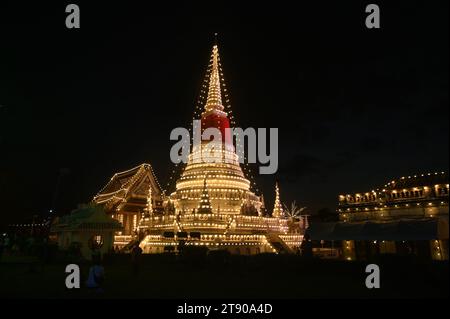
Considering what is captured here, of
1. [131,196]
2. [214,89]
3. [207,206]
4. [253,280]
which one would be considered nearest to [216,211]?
[207,206]

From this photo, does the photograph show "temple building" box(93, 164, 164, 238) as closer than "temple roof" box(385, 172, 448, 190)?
No

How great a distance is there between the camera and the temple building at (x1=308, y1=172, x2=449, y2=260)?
2098 centimetres

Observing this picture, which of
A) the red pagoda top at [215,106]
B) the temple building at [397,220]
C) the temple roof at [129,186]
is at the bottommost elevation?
the temple building at [397,220]

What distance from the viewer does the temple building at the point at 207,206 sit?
32.6m

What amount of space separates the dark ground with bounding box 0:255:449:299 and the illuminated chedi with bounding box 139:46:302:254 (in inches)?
312

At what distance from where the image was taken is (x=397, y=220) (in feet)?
78.0

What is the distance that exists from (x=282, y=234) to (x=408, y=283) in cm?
2276

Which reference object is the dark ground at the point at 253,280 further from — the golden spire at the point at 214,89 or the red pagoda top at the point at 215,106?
the golden spire at the point at 214,89

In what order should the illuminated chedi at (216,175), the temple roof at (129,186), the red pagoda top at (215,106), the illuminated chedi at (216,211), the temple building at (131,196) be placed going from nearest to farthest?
1. the illuminated chedi at (216,211)
2. the illuminated chedi at (216,175)
3. the red pagoda top at (215,106)
4. the temple building at (131,196)
5. the temple roof at (129,186)

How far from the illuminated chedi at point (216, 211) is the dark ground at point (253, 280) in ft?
26.0

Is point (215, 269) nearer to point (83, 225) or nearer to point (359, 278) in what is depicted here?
point (359, 278)

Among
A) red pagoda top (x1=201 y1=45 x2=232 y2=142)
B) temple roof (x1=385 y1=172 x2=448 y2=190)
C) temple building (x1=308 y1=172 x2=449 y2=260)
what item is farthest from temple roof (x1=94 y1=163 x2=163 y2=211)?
temple roof (x1=385 y1=172 x2=448 y2=190)

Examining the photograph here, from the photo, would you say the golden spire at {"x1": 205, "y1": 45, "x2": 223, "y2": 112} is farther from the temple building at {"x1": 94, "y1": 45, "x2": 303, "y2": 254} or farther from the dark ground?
the dark ground

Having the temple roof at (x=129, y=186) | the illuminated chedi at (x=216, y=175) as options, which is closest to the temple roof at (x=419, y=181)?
the illuminated chedi at (x=216, y=175)
